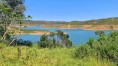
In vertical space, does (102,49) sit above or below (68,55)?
above

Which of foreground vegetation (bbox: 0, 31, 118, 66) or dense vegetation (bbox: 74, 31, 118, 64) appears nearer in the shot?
foreground vegetation (bbox: 0, 31, 118, 66)

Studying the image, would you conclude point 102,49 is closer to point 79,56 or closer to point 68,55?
point 79,56

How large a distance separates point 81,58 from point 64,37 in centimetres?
1418

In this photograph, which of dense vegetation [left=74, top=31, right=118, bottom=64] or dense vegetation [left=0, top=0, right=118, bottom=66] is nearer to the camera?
dense vegetation [left=0, top=0, right=118, bottom=66]

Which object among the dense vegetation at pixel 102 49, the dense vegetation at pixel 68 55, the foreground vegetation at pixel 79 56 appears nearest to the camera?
the dense vegetation at pixel 68 55

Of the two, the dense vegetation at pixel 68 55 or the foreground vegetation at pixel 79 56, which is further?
the foreground vegetation at pixel 79 56

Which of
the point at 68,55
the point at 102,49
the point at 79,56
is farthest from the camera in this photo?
the point at 68,55

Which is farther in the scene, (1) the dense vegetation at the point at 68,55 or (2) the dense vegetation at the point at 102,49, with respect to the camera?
(2) the dense vegetation at the point at 102,49

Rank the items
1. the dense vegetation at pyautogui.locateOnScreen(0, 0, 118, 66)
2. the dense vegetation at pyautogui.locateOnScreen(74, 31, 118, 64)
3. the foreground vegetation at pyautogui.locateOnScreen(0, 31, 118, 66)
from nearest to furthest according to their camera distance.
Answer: the dense vegetation at pyautogui.locateOnScreen(0, 0, 118, 66) < the foreground vegetation at pyautogui.locateOnScreen(0, 31, 118, 66) < the dense vegetation at pyautogui.locateOnScreen(74, 31, 118, 64)

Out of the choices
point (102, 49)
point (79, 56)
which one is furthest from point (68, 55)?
point (102, 49)

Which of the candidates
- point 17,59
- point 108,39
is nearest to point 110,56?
point 108,39

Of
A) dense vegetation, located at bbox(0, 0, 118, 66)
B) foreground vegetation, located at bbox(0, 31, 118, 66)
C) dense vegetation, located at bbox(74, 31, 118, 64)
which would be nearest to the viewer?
dense vegetation, located at bbox(0, 0, 118, 66)

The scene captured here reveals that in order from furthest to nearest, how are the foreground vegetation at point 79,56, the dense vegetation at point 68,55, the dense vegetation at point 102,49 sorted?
the dense vegetation at point 102,49, the foreground vegetation at point 79,56, the dense vegetation at point 68,55

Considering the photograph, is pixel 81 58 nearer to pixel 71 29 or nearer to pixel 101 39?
pixel 101 39
